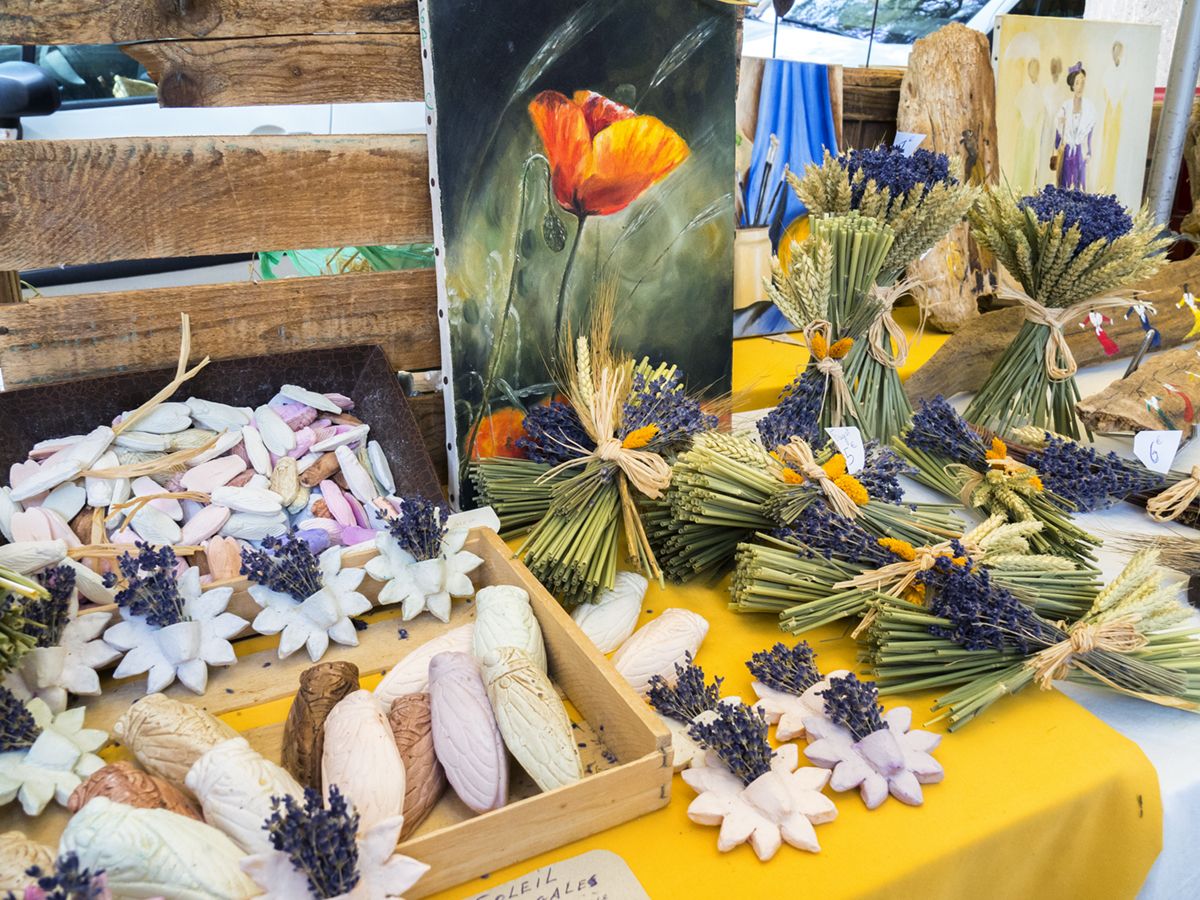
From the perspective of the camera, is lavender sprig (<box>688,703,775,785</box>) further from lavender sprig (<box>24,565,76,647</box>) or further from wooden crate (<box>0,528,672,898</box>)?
lavender sprig (<box>24,565,76,647</box>)

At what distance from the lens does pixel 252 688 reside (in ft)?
3.58

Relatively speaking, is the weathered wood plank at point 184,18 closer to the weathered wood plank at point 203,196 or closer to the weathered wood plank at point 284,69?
the weathered wood plank at point 284,69

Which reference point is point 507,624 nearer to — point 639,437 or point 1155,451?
point 639,437

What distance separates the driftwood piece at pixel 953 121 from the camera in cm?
227

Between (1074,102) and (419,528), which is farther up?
(1074,102)

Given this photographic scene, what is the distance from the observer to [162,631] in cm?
106

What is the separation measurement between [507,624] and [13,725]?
50 centimetres

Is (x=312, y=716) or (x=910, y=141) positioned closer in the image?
(x=312, y=716)

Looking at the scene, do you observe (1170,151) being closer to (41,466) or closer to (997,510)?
(997,510)

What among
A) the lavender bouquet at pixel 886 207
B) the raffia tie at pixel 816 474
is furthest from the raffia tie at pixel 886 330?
the raffia tie at pixel 816 474

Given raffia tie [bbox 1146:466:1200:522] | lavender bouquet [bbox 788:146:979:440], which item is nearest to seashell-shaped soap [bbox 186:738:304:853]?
lavender bouquet [bbox 788:146:979:440]

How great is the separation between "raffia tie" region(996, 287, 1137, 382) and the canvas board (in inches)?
32.2

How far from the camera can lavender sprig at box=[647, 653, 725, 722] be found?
100 centimetres

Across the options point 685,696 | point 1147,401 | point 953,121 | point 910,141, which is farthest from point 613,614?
→ point 953,121
